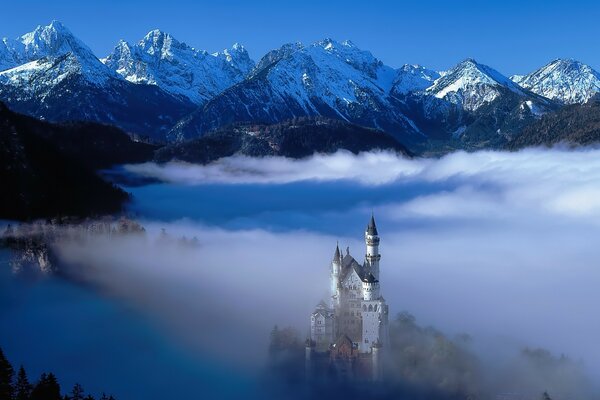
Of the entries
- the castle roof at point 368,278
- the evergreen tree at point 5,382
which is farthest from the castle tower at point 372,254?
the evergreen tree at point 5,382

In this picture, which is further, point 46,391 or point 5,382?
point 46,391

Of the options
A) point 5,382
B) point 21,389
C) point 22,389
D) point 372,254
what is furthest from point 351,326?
point 5,382

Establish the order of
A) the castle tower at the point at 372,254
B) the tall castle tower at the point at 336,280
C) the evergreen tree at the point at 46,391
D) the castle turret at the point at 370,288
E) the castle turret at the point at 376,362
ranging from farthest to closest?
the castle tower at the point at 372,254 < the tall castle tower at the point at 336,280 < the castle turret at the point at 370,288 < the castle turret at the point at 376,362 < the evergreen tree at the point at 46,391

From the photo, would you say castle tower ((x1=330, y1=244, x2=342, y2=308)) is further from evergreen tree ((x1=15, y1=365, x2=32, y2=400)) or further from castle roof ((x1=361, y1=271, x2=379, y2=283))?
evergreen tree ((x1=15, y1=365, x2=32, y2=400))

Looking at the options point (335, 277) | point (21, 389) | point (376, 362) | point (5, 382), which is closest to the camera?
point (5, 382)

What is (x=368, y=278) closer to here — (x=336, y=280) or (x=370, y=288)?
(x=370, y=288)

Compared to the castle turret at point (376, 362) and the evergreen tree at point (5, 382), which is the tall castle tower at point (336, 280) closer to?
the castle turret at point (376, 362)

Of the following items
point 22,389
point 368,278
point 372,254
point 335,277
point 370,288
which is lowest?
point 22,389

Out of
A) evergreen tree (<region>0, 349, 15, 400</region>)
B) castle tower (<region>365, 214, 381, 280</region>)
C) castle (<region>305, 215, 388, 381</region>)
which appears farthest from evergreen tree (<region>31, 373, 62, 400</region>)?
castle tower (<region>365, 214, 381, 280</region>)

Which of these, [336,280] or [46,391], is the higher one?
[336,280]
